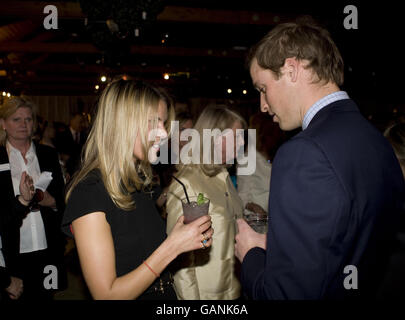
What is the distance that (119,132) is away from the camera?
4.47ft

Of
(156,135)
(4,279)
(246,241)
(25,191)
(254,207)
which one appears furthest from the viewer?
(254,207)

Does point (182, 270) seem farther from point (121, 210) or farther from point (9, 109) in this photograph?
point (9, 109)

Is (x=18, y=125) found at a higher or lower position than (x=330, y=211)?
higher

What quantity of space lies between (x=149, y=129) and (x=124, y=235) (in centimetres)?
48

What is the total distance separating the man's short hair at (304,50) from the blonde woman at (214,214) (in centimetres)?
105

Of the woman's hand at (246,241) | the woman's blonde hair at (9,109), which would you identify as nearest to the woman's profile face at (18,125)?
the woman's blonde hair at (9,109)

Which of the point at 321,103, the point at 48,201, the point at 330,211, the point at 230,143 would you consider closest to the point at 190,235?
the point at 330,211

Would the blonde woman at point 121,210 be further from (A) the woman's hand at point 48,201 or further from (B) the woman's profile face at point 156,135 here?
(A) the woman's hand at point 48,201

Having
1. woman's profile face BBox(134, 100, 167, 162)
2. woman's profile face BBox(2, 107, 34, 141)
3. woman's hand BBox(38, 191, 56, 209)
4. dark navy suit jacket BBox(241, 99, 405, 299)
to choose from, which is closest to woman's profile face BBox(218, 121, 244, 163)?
woman's profile face BBox(134, 100, 167, 162)

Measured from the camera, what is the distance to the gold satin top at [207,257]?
189cm

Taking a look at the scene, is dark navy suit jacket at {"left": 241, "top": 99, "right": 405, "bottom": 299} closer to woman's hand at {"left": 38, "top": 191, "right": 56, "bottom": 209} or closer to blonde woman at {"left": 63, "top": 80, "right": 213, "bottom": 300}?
blonde woman at {"left": 63, "top": 80, "right": 213, "bottom": 300}

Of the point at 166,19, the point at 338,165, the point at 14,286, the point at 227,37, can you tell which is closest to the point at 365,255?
the point at 338,165

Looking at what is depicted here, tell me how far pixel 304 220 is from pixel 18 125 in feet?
8.50

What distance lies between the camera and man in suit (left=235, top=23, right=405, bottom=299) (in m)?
0.91
